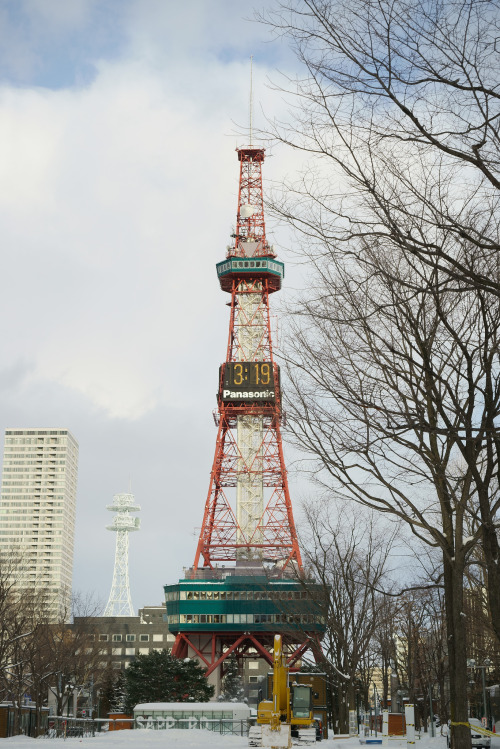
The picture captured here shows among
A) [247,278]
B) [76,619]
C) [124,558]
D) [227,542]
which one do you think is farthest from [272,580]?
[124,558]

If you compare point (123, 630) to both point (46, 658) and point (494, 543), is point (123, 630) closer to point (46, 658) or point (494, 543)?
point (46, 658)

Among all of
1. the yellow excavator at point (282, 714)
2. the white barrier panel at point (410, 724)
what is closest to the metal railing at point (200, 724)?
the yellow excavator at point (282, 714)

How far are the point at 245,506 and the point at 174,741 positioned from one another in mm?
50460

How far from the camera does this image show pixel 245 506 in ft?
283

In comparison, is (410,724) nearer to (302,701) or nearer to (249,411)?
(302,701)

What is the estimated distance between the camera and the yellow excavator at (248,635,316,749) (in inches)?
938

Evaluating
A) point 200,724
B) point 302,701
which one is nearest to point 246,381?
point 200,724

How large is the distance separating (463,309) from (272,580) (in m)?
64.9

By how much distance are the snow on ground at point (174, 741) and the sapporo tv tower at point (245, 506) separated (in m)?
32.5

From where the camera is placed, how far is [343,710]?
42.5m

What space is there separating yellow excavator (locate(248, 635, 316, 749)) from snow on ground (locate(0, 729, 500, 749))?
0.97 metres

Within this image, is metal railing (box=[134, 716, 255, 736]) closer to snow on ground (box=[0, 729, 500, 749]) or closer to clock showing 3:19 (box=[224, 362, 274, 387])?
snow on ground (box=[0, 729, 500, 749])

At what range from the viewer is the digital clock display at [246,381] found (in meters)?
85.2

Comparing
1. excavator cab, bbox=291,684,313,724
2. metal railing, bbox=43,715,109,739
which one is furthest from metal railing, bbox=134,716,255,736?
excavator cab, bbox=291,684,313,724
